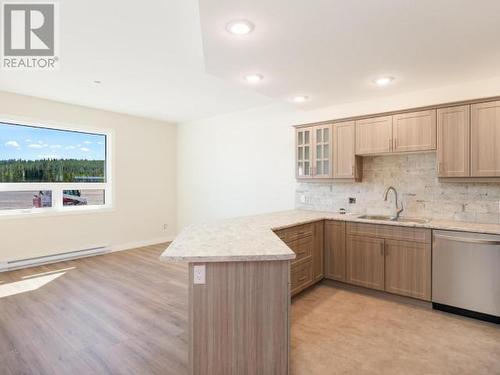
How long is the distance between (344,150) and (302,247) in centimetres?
151

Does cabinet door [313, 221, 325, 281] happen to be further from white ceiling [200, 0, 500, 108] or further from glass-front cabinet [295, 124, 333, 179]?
white ceiling [200, 0, 500, 108]

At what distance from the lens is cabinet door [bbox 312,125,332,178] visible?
4078mm

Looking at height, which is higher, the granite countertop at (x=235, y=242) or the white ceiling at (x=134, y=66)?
the white ceiling at (x=134, y=66)

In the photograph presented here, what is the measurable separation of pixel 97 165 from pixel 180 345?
4.28 m

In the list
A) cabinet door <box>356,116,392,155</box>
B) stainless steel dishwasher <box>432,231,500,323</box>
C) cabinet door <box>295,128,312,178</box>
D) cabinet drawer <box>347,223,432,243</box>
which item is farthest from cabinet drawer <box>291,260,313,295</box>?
cabinet door <box>356,116,392,155</box>

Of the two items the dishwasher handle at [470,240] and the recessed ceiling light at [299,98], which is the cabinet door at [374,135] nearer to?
the recessed ceiling light at [299,98]

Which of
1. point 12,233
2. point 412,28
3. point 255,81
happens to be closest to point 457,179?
point 412,28

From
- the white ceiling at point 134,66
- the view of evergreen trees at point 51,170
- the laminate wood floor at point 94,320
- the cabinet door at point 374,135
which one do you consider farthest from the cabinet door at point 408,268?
Answer: the view of evergreen trees at point 51,170

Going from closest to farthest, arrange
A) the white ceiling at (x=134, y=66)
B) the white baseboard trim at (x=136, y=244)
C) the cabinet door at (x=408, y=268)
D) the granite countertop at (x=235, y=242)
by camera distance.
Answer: the granite countertop at (x=235, y=242) < the white ceiling at (x=134, y=66) < the cabinet door at (x=408, y=268) < the white baseboard trim at (x=136, y=244)

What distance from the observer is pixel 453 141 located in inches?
125

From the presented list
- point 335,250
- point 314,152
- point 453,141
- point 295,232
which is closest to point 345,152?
point 314,152

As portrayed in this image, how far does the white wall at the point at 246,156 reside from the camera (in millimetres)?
4148

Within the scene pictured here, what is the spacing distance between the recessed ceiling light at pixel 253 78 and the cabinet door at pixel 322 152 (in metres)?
1.39

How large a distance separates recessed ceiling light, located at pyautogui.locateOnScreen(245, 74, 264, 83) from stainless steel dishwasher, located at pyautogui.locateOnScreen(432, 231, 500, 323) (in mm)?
2495
